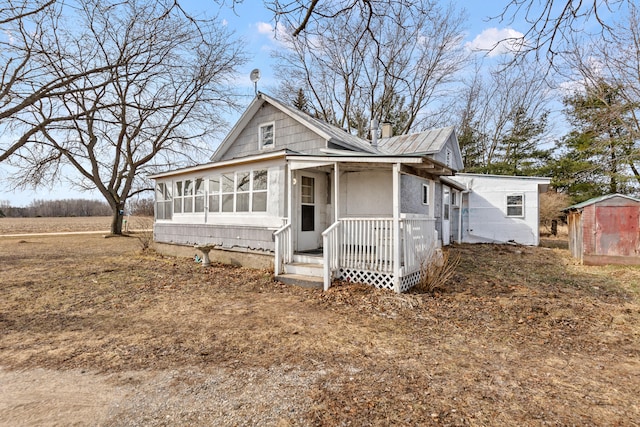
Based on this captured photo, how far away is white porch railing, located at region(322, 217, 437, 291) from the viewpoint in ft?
21.2

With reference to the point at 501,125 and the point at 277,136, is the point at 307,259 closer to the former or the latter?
the point at 277,136

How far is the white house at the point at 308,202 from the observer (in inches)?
264

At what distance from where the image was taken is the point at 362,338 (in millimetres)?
4336

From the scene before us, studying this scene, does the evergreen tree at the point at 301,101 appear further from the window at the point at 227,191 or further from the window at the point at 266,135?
the window at the point at 227,191

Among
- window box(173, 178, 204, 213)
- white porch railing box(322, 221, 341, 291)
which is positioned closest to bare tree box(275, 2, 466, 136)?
window box(173, 178, 204, 213)

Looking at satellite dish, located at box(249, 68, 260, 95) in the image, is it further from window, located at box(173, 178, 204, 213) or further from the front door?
the front door

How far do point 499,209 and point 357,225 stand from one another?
11760 mm

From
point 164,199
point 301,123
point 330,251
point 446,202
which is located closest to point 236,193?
point 301,123

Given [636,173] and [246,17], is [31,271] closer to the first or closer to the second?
[246,17]

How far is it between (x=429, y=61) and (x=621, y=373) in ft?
77.4

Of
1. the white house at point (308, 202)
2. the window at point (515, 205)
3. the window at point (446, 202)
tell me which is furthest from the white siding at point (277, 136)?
the window at point (515, 205)

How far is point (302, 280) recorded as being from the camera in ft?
23.2

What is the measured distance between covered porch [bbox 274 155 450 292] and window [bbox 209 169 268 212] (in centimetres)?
109

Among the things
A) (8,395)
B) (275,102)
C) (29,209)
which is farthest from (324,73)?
(29,209)
